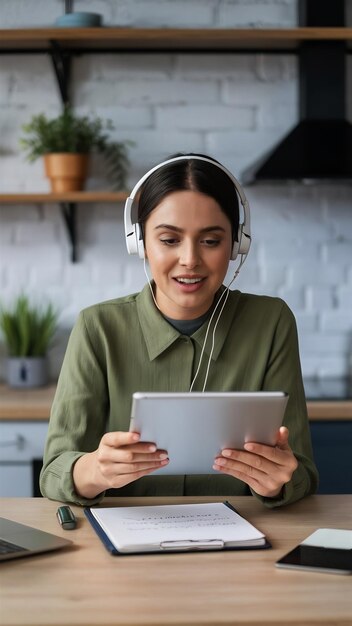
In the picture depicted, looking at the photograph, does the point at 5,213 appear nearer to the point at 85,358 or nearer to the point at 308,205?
the point at 308,205

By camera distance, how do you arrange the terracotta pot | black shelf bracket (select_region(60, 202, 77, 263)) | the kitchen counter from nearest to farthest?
the kitchen counter, the terracotta pot, black shelf bracket (select_region(60, 202, 77, 263))

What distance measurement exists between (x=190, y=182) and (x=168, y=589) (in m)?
0.80

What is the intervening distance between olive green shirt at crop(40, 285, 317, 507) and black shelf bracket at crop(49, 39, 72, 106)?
5.01ft

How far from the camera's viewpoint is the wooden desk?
1.08 m

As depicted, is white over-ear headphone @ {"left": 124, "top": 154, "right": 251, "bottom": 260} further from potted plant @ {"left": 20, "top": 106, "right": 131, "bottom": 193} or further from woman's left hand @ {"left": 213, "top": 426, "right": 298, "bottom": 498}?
potted plant @ {"left": 20, "top": 106, "right": 131, "bottom": 193}

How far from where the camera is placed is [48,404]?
2.76 metres

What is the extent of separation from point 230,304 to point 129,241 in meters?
0.26

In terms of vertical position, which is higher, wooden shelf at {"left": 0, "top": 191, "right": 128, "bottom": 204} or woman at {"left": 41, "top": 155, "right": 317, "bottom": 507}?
wooden shelf at {"left": 0, "top": 191, "right": 128, "bottom": 204}

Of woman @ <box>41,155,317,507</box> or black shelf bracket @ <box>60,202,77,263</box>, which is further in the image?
black shelf bracket @ <box>60,202,77,263</box>

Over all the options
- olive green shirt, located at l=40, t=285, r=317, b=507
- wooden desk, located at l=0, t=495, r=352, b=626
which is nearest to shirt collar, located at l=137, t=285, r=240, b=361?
olive green shirt, located at l=40, t=285, r=317, b=507

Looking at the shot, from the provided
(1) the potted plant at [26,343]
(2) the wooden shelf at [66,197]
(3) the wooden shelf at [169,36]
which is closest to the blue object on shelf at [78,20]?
(3) the wooden shelf at [169,36]

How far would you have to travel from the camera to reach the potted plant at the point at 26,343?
311 cm

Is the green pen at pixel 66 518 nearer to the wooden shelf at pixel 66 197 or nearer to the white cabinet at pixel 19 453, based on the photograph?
the white cabinet at pixel 19 453

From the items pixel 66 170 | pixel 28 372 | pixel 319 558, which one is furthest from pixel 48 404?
pixel 319 558
